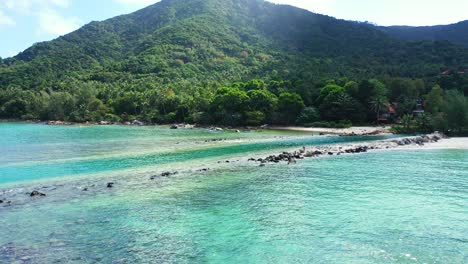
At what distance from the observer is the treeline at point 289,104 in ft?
272

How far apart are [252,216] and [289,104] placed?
80.6m

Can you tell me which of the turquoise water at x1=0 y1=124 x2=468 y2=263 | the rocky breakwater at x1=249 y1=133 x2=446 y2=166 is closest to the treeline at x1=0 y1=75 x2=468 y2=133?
the rocky breakwater at x1=249 y1=133 x2=446 y2=166

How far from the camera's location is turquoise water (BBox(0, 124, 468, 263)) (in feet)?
58.5

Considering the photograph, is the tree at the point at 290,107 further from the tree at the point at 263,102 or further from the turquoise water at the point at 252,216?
the turquoise water at the point at 252,216

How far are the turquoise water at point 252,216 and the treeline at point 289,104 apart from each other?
4208 centimetres

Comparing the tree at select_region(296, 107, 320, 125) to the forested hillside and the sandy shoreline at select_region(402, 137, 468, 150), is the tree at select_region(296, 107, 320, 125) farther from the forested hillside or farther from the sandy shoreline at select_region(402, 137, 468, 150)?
the sandy shoreline at select_region(402, 137, 468, 150)

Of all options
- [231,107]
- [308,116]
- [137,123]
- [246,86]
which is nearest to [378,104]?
[308,116]

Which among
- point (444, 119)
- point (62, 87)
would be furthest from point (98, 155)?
point (62, 87)

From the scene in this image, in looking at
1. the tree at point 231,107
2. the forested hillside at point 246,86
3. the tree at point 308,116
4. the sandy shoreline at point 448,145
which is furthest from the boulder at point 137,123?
the sandy shoreline at point 448,145

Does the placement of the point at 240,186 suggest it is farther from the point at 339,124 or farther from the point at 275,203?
the point at 339,124

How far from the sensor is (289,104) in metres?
102

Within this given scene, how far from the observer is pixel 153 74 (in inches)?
6811

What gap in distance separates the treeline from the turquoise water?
42079 mm

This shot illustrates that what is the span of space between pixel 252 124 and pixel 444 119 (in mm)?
47015
